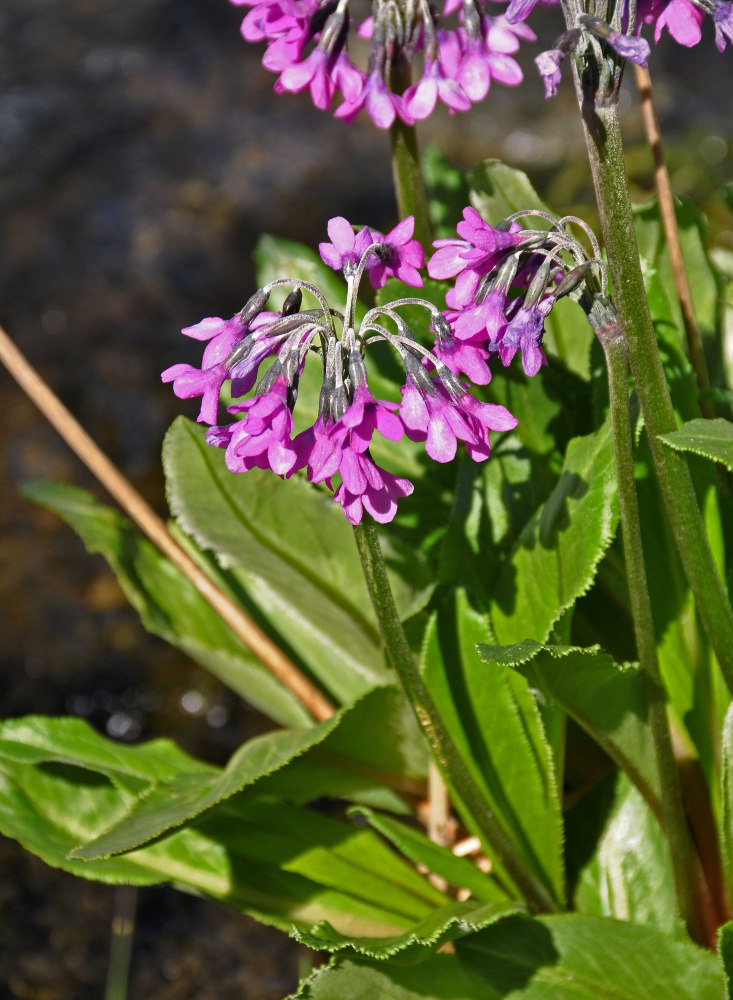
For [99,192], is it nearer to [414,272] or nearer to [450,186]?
[450,186]

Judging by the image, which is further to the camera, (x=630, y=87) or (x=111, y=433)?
(x=630, y=87)

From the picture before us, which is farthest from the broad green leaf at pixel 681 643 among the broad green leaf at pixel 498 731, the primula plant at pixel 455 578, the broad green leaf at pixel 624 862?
the broad green leaf at pixel 498 731

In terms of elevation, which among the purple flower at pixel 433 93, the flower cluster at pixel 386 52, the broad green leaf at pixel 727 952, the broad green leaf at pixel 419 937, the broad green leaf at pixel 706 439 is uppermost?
the flower cluster at pixel 386 52

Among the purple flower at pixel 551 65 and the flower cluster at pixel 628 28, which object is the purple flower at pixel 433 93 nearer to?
the flower cluster at pixel 628 28

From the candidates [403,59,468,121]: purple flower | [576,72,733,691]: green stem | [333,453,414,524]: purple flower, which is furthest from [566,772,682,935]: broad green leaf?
[403,59,468,121]: purple flower

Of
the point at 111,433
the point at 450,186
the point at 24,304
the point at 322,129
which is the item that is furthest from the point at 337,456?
the point at 322,129

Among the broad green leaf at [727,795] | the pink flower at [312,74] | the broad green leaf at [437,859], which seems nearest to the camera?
the broad green leaf at [727,795]

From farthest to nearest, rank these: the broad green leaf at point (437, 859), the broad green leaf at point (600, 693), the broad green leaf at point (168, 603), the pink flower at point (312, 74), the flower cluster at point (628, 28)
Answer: the broad green leaf at point (168, 603) → the broad green leaf at point (437, 859) → the pink flower at point (312, 74) → the broad green leaf at point (600, 693) → the flower cluster at point (628, 28)
